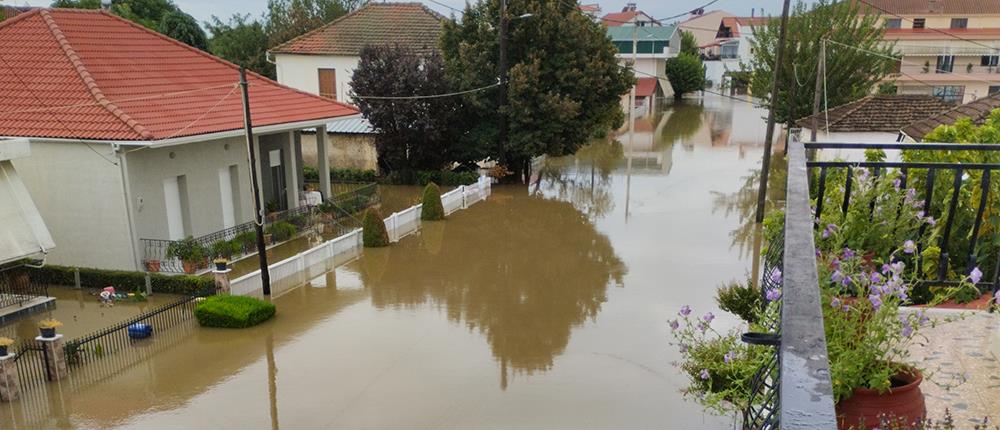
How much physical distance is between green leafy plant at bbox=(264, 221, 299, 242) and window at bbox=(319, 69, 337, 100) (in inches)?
605

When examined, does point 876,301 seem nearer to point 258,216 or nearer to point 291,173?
point 258,216

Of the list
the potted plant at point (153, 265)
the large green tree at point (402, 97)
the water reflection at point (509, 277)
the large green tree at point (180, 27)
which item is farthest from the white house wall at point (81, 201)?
the large green tree at point (180, 27)

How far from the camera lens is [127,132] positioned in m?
15.6

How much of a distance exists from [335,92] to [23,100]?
17.4 metres

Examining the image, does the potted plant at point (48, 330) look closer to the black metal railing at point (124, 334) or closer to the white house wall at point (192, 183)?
the black metal railing at point (124, 334)

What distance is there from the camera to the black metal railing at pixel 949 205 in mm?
4426

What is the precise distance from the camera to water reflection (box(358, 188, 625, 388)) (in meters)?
13.2

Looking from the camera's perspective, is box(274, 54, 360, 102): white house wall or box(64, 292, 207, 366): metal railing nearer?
box(64, 292, 207, 366): metal railing

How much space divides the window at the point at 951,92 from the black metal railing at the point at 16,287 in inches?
1990

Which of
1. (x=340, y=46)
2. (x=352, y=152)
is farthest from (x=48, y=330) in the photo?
(x=340, y=46)

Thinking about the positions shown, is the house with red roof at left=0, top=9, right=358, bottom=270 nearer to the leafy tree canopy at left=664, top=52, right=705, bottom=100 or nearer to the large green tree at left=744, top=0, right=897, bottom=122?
the large green tree at left=744, top=0, right=897, bottom=122

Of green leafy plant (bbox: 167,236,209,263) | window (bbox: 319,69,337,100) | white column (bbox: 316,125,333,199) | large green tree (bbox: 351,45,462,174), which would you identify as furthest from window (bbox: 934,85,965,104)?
green leafy plant (bbox: 167,236,209,263)

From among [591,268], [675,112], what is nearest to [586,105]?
[591,268]

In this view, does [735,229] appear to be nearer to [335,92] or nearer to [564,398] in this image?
[564,398]
